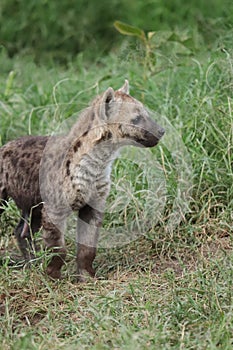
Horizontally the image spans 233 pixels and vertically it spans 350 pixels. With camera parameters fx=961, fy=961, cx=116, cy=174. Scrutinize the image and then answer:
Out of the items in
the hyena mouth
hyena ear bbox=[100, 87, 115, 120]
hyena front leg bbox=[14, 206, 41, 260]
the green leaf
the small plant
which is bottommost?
hyena front leg bbox=[14, 206, 41, 260]

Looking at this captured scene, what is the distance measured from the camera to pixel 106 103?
5.49 meters

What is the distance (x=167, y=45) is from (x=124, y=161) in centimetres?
126

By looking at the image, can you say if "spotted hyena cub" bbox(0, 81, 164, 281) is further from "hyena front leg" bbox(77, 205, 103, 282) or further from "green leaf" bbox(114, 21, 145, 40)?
"green leaf" bbox(114, 21, 145, 40)

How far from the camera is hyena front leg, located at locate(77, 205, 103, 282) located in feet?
19.0

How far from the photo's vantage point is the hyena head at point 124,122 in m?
5.50

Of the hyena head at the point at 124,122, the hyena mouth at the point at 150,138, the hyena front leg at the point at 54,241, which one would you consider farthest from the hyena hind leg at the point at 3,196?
the hyena mouth at the point at 150,138

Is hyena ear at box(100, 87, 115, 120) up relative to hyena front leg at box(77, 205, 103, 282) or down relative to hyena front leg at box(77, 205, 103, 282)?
up

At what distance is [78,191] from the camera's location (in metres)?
5.60

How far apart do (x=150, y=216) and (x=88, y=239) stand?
1.83ft

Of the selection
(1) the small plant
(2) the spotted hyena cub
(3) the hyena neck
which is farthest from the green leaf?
(3) the hyena neck

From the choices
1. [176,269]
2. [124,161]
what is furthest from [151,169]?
[176,269]

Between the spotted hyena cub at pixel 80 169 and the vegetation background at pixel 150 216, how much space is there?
0.78 ft

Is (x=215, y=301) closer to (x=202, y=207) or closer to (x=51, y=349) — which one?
(x=51, y=349)

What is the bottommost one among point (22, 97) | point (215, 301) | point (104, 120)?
point (22, 97)
